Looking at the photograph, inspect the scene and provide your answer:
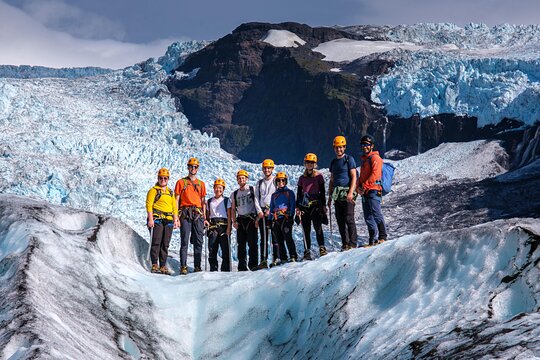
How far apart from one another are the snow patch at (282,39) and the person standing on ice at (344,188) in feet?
351

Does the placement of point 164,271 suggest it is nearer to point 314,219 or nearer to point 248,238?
point 248,238

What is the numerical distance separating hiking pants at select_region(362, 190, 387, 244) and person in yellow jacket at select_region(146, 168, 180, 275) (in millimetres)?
3456

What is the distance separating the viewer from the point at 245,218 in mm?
10672

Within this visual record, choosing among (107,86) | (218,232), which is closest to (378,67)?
(107,86)

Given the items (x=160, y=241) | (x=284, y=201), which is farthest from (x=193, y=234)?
(x=284, y=201)

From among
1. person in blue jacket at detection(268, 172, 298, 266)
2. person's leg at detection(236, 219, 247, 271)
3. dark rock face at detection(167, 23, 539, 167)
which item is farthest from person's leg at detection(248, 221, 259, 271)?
dark rock face at detection(167, 23, 539, 167)

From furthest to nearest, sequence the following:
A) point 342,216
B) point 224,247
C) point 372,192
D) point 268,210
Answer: point 224,247 → point 268,210 → point 342,216 → point 372,192

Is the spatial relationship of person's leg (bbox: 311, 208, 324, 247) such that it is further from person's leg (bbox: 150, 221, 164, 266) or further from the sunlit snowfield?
person's leg (bbox: 150, 221, 164, 266)

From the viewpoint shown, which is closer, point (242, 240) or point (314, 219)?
point (314, 219)

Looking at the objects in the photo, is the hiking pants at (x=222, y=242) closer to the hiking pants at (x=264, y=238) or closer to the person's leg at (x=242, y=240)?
the person's leg at (x=242, y=240)

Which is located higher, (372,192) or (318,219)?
(372,192)

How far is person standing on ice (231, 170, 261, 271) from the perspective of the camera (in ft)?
34.8

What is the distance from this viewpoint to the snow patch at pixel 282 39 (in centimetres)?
11531

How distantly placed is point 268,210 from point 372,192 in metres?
1.93
